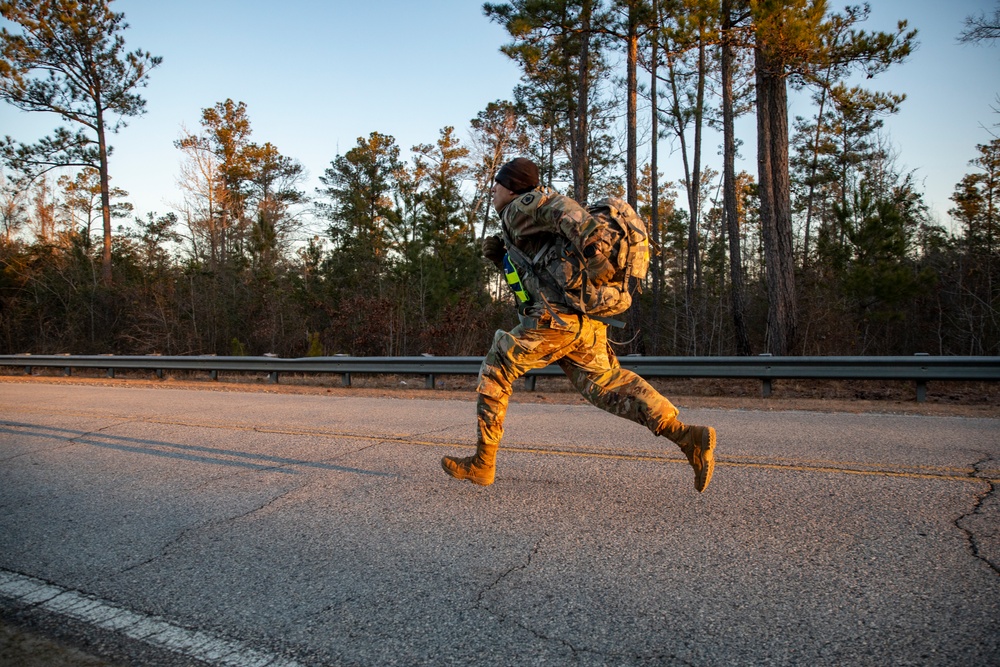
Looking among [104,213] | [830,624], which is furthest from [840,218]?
[104,213]

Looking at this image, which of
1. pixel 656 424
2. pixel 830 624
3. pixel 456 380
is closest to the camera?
pixel 830 624

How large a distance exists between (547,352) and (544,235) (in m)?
0.68

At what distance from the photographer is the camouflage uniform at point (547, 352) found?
12.3ft

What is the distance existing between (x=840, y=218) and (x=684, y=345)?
22.5ft

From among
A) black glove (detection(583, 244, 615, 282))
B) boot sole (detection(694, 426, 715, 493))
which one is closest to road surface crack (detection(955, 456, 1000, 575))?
boot sole (detection(694, 426, 715, 493))

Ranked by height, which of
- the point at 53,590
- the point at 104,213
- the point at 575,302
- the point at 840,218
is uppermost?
the point at 104,213

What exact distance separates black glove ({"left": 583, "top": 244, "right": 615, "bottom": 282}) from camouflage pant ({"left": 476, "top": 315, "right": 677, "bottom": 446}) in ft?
0.97

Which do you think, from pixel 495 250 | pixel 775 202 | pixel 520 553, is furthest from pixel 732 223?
pixel 520 553

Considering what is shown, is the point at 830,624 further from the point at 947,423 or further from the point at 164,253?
the point at 164,253

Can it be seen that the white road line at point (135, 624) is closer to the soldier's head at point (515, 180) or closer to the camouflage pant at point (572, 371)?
the camouflage pant at point (572, 371)

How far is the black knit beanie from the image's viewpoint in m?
3.92

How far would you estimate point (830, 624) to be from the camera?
2.35 metres

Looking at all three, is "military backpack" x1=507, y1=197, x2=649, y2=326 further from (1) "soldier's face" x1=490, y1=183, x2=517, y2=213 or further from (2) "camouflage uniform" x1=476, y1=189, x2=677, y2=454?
(1) "soldier's face" x1=490, y1=183, x2=517, y2=213

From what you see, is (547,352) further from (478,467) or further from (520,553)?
(520,553)
